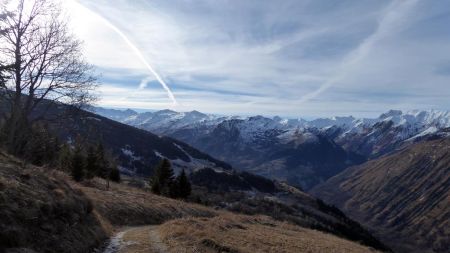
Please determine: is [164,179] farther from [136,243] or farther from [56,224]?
[56,224]

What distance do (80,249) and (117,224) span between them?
15.7 meters

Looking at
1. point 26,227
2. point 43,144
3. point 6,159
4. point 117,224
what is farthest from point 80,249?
point 43,144

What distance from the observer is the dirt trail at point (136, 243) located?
22.9 meters

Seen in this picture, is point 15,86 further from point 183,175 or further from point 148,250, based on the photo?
point 183,175

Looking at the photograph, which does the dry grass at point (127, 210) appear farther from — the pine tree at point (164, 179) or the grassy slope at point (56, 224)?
the pine tree at point (164, 179)

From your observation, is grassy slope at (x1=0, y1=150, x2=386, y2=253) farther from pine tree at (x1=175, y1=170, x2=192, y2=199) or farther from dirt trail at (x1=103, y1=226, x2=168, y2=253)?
pine tree at (x1=175, y1=170, x2=192, y2=199)

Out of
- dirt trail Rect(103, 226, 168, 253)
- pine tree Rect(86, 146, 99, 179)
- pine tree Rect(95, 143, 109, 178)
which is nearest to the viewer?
dirt trail Rect(103, 226, 168, 253)

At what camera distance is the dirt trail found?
22.9m

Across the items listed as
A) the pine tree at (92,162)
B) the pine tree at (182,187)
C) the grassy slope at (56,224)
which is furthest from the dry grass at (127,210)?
the pine tree at (182,187)

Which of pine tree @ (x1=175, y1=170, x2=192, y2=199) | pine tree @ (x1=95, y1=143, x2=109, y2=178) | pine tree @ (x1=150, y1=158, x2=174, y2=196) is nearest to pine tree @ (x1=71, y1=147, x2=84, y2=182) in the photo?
pine tree @ (x1=95, y1=143, x2=109, y2=178)

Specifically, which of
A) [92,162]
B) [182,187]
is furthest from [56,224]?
[182,187]

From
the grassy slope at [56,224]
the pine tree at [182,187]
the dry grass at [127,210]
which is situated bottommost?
the pine tree at [182,187]

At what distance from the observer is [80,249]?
19.7 meters

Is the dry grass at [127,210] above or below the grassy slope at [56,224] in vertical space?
below
